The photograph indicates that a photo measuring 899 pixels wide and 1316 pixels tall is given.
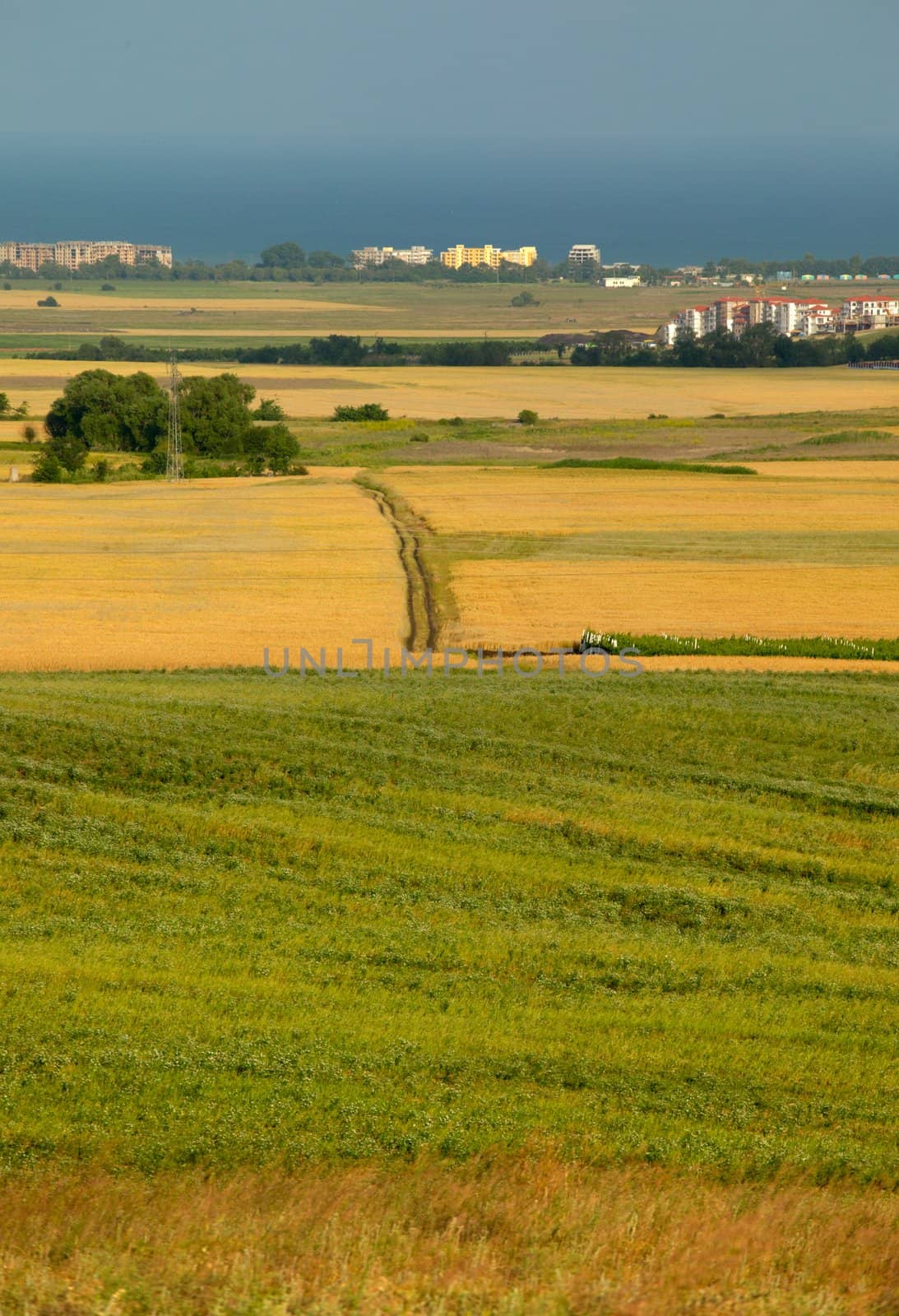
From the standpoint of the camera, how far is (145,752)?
24641 mm

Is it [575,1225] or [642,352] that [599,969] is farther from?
[642,352]

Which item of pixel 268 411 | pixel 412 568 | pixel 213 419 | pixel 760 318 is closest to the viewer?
pixel 412 568

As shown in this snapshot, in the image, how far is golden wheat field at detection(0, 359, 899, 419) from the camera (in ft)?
332

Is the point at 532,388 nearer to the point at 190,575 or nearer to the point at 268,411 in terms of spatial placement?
the point at 268,411

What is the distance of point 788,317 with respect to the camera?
15888cm

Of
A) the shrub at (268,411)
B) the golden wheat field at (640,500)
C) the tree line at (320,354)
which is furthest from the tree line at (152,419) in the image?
the tree line at (320,354)

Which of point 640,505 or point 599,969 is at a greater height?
point 640,505

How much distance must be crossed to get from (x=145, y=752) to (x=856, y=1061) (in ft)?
43.0

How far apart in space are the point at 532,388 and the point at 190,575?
72653 mm

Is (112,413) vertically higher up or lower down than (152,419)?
higher up

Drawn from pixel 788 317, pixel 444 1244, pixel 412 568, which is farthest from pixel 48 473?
pixel 788 317

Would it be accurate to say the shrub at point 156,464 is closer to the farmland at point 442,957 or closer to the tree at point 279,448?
the tree at point 279,448

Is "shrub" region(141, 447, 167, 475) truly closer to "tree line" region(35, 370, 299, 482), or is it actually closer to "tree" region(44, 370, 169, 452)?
"tree line" region(35, 370, 299, 482)

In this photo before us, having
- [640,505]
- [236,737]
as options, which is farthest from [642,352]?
[236,737]
